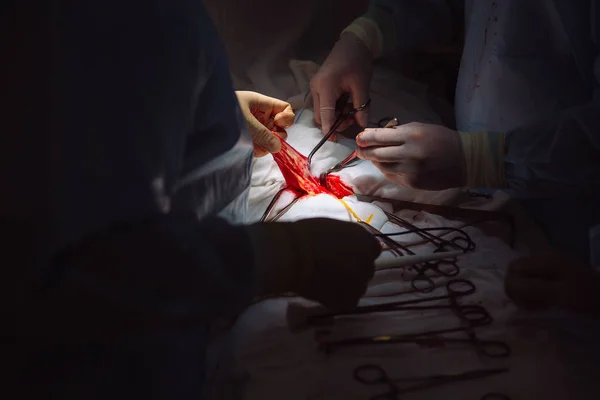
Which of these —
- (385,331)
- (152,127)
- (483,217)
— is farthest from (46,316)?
(483,217)

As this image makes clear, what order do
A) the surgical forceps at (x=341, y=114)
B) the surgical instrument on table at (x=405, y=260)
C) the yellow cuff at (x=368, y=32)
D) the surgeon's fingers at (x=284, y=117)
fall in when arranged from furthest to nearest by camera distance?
the yellow cuff at (x=368, y=32) < the surgical forceps at (x=341, y=114) < the surgeon's fingers at (x=284, y=117) < the surgical instrument on table at (x=405, y=260)

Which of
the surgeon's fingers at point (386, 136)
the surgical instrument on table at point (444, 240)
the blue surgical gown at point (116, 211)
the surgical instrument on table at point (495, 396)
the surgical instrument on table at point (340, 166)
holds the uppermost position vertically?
the blue surgical gown at point (116, 211)

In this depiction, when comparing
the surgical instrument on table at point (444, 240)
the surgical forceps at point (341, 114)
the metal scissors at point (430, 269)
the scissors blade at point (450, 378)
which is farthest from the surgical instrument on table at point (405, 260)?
the surgical forceps at point (341, 114)

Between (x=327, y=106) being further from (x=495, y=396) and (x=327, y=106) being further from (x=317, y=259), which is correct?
(x=495, y=396)

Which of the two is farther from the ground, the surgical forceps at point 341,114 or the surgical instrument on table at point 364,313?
the surgical forceps at point 341,114

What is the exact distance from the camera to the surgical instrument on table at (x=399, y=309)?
1.42 metres

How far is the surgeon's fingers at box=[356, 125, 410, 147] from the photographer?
1870 mm

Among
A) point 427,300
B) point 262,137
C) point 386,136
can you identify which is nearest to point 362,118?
point 386,136

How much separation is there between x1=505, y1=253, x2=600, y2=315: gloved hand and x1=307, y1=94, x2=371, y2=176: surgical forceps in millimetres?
1003

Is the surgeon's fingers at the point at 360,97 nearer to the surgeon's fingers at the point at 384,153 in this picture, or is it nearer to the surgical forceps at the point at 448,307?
the surgeon's fingers at the point at 384,153

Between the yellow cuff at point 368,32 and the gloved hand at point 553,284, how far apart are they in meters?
1.35

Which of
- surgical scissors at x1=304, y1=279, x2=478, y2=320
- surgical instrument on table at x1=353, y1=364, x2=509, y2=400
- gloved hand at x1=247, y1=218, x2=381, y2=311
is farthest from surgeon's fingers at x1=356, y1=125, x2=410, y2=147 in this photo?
surgical instrument on table at x1=353, y1=364, x2=509, y2=400

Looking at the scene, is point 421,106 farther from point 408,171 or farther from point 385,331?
point 385,331

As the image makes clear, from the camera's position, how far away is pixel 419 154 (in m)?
1.81
